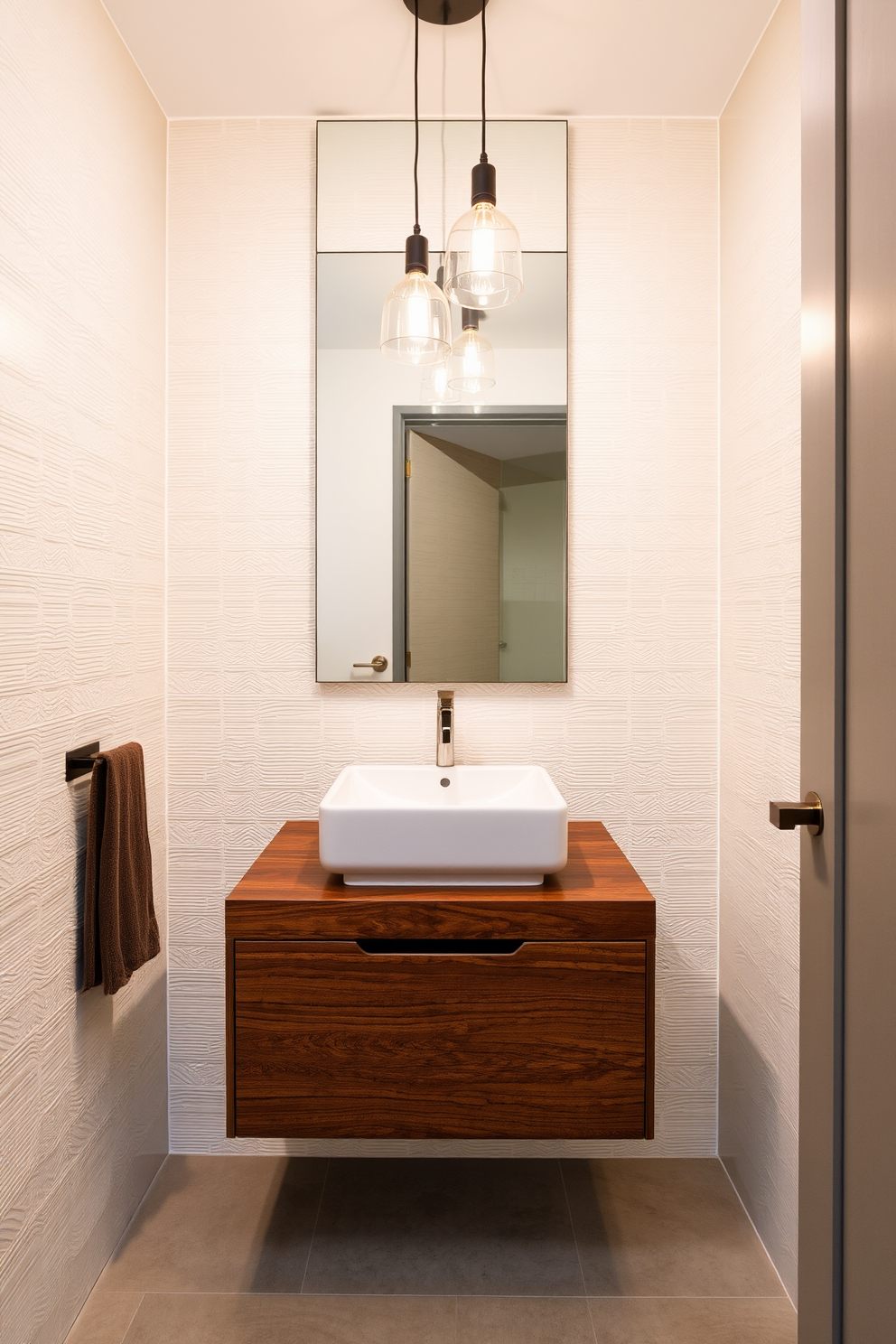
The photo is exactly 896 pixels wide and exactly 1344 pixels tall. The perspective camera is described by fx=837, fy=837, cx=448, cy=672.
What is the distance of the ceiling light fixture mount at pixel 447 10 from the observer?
1.56m

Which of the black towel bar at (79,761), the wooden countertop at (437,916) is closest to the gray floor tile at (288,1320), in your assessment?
the wooden countertop at (437,916)

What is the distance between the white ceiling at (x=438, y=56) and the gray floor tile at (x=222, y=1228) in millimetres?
2416

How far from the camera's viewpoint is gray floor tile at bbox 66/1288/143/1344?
4.75ft

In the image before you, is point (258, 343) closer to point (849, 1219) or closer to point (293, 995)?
point (293, 995)

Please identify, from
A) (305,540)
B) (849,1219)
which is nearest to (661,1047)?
(849,1219)

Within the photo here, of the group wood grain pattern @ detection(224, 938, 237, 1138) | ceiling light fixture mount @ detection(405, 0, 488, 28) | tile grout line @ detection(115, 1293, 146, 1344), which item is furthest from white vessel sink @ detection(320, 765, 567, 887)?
ceiling light fixture mount @ detection(405, 0, 488, 28)

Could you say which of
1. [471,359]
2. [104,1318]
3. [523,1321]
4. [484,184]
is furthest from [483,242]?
[104,1318]

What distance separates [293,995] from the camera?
4.70 feet

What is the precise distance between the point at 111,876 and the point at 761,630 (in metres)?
1.33

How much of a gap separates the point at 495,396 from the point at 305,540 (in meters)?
0.56

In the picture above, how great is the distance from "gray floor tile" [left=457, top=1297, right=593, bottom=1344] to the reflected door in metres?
1.22

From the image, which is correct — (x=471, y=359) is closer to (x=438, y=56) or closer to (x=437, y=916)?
(x=438, y=56)

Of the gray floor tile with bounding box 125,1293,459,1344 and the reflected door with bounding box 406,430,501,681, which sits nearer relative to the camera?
the gray floor tile with bounding box 125,1293,459,1344

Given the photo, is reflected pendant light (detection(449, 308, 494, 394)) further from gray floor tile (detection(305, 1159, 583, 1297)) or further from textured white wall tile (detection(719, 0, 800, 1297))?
gray floor tile (detection(305, 1159, 583, 1297))
